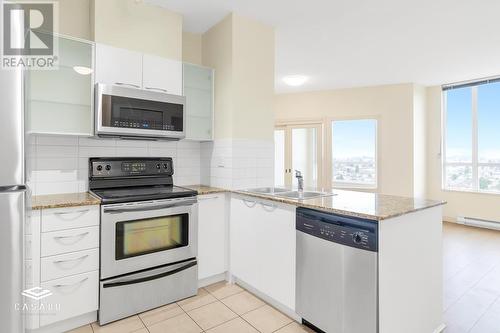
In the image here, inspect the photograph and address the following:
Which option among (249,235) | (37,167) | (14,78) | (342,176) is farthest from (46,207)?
(342,176)

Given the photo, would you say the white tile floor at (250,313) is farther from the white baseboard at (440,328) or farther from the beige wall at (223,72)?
the beige wall at (223,72)

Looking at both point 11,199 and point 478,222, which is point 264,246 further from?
point 478,222

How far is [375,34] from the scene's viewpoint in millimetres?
3258

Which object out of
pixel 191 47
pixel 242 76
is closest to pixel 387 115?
pixel 242 76

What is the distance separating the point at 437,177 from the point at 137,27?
5.73m

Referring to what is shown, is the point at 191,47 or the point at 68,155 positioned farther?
the point at 191,47

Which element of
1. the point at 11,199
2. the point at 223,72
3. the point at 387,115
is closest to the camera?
the point at 11,199

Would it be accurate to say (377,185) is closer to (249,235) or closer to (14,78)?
(249,235)

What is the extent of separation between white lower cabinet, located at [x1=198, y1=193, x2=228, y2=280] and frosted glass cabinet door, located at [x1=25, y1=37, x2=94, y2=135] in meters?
1.18

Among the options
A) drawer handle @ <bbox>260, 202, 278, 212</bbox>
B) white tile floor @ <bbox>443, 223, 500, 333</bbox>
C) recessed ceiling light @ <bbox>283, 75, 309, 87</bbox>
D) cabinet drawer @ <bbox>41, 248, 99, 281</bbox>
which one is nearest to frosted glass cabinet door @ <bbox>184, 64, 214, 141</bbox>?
drawer handle @ <bbox>260, 202, 278, 212</bbox>

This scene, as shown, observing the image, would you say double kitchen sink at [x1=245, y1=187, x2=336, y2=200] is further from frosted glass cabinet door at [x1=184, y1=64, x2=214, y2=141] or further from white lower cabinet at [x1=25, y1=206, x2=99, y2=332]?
white lower cabinet at [x1=25, y1=206, x2=99, y2=332]

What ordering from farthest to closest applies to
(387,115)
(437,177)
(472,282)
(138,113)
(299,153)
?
(299,153) → (437,177) → (387,115) → (472,282) → (138,113)

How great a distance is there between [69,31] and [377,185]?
534cm

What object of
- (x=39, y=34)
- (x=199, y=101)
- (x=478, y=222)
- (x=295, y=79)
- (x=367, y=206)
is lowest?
(x=478, y=222)
